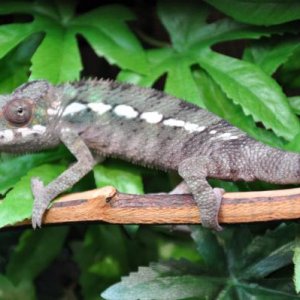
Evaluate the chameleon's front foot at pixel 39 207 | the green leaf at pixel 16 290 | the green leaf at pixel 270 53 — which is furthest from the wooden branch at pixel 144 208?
the green leaf at pixel 16 290

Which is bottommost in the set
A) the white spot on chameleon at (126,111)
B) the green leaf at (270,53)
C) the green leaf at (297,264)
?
the green leaf at (297,264)

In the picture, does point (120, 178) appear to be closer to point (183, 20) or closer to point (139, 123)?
point (139, 123)

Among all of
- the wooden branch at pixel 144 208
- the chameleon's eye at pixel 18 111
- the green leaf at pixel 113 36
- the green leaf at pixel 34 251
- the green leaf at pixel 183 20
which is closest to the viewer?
the wooden branch at pixel 144 208

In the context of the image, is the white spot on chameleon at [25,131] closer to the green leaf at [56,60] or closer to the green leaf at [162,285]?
the green leaf at [56,60]

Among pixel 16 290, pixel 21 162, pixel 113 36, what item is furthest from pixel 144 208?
pixel 16 290

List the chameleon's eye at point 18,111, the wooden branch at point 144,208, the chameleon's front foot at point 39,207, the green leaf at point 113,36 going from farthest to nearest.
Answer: the green leaf at point 113,36 < the chameleon's eye at point 18,111 < the chameleon's front foot at point 39,207 < the wooden branch at point 144,208

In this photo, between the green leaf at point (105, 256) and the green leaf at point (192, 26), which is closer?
the green leaf at point (192, 26)

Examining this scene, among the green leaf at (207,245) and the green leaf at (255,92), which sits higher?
the green leaf at (255,92)
